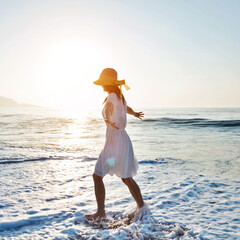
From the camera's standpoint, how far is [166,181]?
5348mm

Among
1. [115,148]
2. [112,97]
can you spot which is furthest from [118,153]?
[112,97]

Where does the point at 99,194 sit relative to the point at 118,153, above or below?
below

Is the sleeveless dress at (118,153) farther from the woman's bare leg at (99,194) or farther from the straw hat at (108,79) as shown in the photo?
the straw hat at (108,79)

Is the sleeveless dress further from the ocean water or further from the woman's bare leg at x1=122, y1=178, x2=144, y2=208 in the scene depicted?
the ocean water

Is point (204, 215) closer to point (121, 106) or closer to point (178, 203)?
point (178, 203)

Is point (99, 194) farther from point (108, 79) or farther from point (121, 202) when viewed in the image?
point (108, 79)

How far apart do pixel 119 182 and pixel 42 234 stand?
8.09 feet

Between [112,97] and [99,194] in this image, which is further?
[99,194]

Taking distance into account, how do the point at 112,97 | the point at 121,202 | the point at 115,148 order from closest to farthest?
the point at 112,97 < the point at 115,148 < the point at 121,202

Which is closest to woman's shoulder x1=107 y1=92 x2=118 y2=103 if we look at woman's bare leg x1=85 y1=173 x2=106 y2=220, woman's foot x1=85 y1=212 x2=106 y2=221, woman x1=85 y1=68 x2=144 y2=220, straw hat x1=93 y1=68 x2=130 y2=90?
woman x1=85 y1=68 x2=144 y2=220

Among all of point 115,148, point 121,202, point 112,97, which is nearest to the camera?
point 112,97

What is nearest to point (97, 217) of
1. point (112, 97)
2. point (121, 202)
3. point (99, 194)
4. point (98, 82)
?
point (99, 194)

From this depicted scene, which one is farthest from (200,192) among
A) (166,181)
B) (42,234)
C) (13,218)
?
(13,218)

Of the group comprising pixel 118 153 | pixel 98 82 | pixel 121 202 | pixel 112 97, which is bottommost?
pixel 121 202
